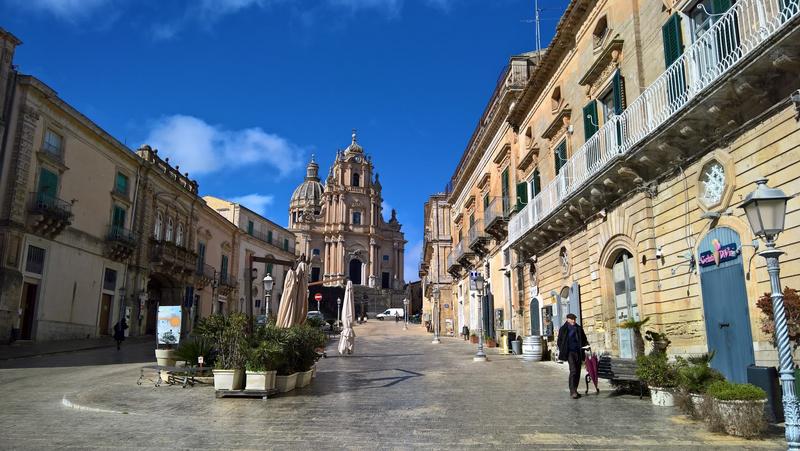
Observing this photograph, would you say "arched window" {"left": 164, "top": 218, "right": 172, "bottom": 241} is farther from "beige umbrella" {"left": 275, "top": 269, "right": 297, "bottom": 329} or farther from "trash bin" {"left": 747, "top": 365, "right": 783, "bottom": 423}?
"trash bin" {"left": 747, "top": 365, "right": 783, "bottom": 423}

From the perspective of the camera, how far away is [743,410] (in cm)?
633

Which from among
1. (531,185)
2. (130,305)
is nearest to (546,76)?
(531,185)

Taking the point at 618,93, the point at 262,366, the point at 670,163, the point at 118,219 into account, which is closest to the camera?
the point at 262,366

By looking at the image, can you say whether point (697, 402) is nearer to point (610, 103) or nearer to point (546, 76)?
point (610, 103)

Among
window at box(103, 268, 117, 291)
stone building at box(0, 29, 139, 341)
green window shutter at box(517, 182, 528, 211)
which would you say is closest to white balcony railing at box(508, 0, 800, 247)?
green window shutter at box(517, 182, 528, 211)

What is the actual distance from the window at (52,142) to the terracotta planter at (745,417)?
86.9ft

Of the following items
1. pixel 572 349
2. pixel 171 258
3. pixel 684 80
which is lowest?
pixel 572 349

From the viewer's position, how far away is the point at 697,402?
735cm

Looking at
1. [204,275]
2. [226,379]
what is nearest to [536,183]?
[226,379]

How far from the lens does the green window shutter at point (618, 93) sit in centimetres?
1284

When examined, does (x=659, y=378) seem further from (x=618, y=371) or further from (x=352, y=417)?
(x=352, y=417)

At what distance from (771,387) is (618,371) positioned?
10.2ft

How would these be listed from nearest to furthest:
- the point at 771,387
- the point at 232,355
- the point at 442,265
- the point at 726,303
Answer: the point at 771,387 < the point at 726,303 < the point at 232,355 < the point at 442,265

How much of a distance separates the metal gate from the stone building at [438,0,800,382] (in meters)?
0.03
